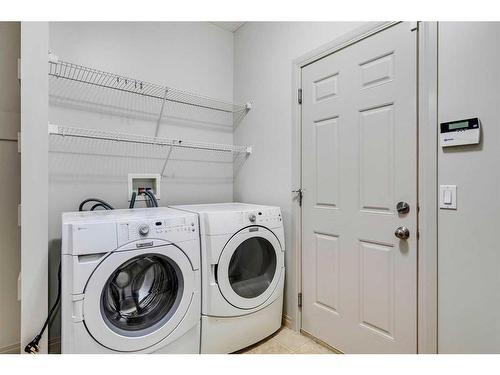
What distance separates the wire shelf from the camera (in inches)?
67.4

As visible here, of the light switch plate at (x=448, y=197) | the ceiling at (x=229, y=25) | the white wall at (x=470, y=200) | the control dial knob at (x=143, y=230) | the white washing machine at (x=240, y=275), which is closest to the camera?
the white wall at (x=470, y=200)

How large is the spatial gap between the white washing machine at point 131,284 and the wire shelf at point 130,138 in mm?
556

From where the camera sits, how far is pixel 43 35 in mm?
1397

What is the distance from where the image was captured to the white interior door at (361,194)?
1.48 metres

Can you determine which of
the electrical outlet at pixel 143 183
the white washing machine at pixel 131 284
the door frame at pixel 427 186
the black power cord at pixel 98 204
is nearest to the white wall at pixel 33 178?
the white washing machine at pixel 131 284

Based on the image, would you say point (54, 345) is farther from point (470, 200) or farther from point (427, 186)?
point (470, 200)

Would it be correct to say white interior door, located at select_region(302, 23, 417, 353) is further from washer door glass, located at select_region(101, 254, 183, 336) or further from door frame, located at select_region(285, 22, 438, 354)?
washer door glass, located at select_region(101, 254, 183, 336)

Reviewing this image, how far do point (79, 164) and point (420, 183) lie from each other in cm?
211

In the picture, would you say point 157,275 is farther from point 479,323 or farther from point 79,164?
point 479,323

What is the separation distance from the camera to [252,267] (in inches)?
78.6

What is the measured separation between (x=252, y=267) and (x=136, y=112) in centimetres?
147

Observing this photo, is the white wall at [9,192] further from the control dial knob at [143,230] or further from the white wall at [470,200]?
the white wall at [470,200]

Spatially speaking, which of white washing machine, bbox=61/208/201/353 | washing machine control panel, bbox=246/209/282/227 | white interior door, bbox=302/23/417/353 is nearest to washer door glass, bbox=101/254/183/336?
white washing machine, bbox=61/208/201/353
